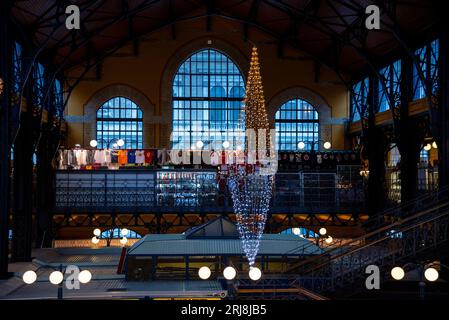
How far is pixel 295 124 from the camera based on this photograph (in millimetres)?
41531

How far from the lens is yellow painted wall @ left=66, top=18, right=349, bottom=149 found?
133 ft

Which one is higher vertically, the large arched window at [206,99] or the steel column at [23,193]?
the large arched window at [206,99]

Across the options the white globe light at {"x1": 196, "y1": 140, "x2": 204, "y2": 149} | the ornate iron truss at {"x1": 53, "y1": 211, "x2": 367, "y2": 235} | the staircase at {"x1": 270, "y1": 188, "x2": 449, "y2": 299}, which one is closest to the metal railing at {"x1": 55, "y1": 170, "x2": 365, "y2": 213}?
the ornate iron truss at {"x1": 53, "y1": 211, "x2": 367, "y2": 235}

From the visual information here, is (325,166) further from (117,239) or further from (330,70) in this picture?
(117,239)

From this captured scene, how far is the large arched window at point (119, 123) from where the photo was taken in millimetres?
40688

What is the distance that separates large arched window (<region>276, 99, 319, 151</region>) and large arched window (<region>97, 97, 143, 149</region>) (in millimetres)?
9109

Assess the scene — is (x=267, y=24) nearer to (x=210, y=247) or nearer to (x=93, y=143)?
(x=93, y=143)

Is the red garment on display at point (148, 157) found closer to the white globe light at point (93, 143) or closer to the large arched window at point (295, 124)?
the white globe light at point (93, 143)

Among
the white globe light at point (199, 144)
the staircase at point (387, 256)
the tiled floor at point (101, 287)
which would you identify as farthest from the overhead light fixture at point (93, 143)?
the staircase at point (387, 256)

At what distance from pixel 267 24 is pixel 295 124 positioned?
271 inches

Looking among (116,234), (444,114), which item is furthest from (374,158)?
(116,234)

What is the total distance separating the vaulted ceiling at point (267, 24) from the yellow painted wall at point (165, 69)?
0.72 metres

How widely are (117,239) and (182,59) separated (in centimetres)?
1221
